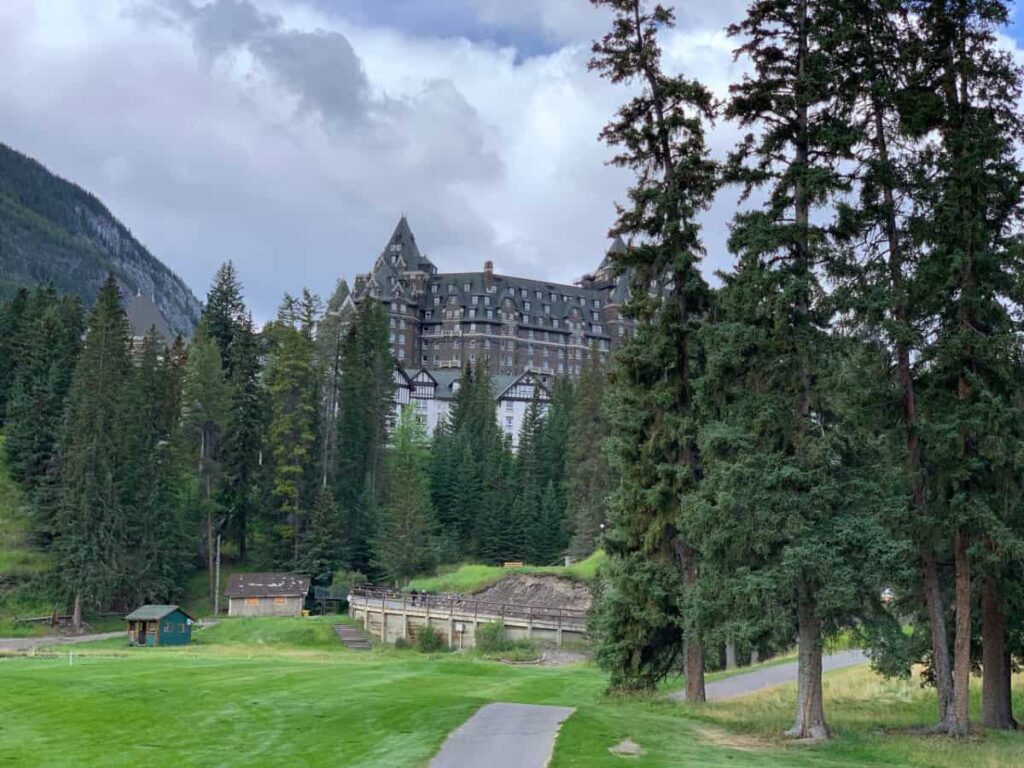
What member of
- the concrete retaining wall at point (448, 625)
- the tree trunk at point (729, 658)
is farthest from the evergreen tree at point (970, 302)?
the concrete retaining wall at point (448, 625)

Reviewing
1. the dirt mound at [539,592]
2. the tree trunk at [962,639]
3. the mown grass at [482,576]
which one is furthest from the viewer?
the mown grass at [482,576]

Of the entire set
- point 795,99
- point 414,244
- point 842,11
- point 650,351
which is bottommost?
point 650,351

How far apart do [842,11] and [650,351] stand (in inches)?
400

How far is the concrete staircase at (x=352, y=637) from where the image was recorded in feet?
205

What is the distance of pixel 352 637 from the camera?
63812 mm

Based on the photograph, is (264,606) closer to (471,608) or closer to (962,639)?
(471,608)

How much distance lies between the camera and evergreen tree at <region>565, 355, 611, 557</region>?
74875 mm

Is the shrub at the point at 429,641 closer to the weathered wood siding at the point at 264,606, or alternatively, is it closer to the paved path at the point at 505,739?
the weathered wood siding at the point at 264,606

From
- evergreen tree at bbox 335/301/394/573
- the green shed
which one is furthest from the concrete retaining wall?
evergreen tree at bbox 335/301/394/573

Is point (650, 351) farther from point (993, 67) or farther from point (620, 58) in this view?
point (993, 67)

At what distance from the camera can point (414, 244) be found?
181000mm

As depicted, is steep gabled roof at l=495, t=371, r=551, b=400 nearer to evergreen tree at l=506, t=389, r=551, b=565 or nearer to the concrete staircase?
evergreen tree at l=506, t=389, r=551, b=565

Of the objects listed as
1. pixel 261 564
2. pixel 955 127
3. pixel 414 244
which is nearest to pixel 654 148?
pixel 955 127

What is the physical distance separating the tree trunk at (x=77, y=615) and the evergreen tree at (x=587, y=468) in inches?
1411
